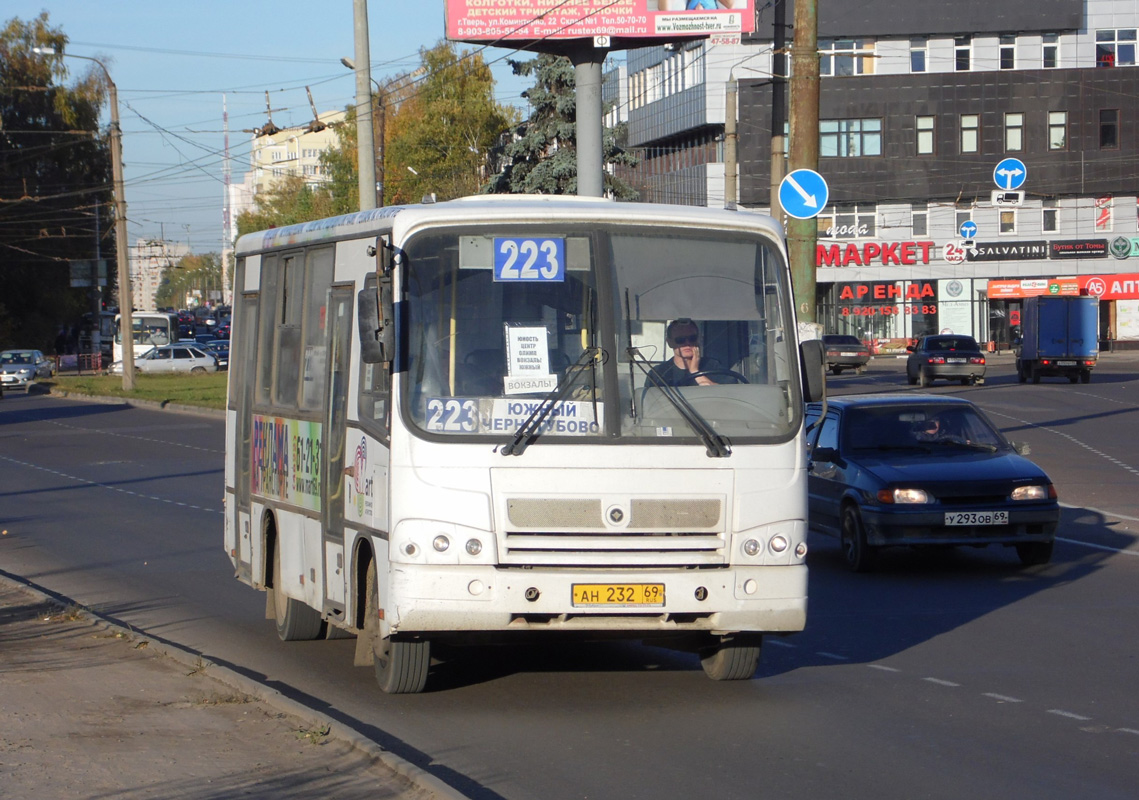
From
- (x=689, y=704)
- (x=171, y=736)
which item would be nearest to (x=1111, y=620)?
(x=689, y=704)

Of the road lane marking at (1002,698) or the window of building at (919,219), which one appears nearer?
the road lane marking at (1002,698)

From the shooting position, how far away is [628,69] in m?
86.2

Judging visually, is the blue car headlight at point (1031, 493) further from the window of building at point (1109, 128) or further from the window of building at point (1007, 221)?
the window of building at point (1007, 221)

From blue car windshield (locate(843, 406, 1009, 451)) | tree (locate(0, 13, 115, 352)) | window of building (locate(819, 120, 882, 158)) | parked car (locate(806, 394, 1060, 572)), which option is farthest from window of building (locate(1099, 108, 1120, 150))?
blue car windshield (locate(843, 406, 1009, 451))

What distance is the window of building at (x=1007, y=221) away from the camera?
2977 inches

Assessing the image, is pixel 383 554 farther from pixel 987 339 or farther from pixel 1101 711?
pixel 987 339

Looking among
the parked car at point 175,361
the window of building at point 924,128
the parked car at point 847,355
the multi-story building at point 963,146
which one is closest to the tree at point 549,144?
the parked car at point 847,355

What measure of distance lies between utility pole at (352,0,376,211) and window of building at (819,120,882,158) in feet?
166

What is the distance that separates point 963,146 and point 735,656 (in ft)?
227

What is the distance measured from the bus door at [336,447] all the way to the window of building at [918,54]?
226 feet

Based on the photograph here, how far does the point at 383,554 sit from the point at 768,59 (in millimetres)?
67457

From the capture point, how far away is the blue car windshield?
14.5 m

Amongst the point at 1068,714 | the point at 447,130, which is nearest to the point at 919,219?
the point at 447,130

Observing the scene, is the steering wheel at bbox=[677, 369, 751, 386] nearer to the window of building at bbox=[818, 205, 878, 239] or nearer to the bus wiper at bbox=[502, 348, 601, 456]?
the bus wiper at bbox=[502, 348, 601, 456]
